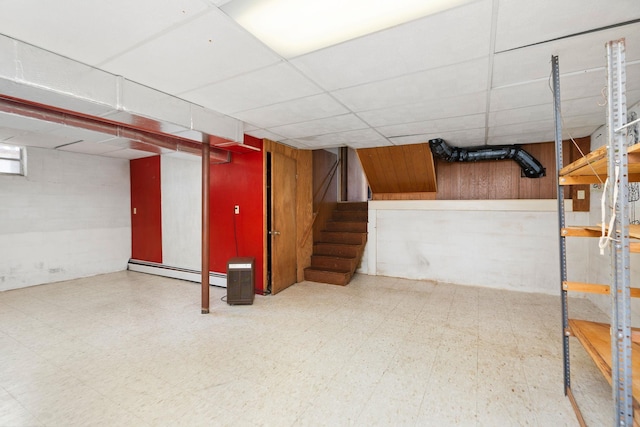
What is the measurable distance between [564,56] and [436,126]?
1.66m

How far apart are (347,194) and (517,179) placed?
13.1 feet

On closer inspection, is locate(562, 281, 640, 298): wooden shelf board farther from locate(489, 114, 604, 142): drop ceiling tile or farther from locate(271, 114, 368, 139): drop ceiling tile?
locate(271, 114, 368, 139): drop ceiling tile

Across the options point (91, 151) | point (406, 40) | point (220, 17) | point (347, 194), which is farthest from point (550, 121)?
point (91, 151)

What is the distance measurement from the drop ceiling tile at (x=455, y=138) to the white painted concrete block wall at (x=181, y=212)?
3555 millimetres

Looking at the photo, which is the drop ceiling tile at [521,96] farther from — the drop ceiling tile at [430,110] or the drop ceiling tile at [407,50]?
the drop ceiling tile at [407,50]

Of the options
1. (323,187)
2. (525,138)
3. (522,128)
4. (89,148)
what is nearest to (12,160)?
(89,148)

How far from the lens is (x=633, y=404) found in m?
1.31

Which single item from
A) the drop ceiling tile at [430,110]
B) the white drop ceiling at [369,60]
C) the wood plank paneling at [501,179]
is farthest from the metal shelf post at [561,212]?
the wood plank paneling at [501,179]

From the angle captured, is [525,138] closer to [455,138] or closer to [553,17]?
[455,138]

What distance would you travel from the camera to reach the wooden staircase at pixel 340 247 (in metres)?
4.98

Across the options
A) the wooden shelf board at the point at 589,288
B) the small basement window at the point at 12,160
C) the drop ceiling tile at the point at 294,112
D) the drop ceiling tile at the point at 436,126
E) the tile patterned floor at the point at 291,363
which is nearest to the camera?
the wooden shelf board at the point at 589,288

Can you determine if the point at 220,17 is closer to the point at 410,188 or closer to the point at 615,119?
the point at 615,119

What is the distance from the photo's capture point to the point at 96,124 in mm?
2850

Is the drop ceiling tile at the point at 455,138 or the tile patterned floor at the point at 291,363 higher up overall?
the drop ceiling tile at the point at 455,138
